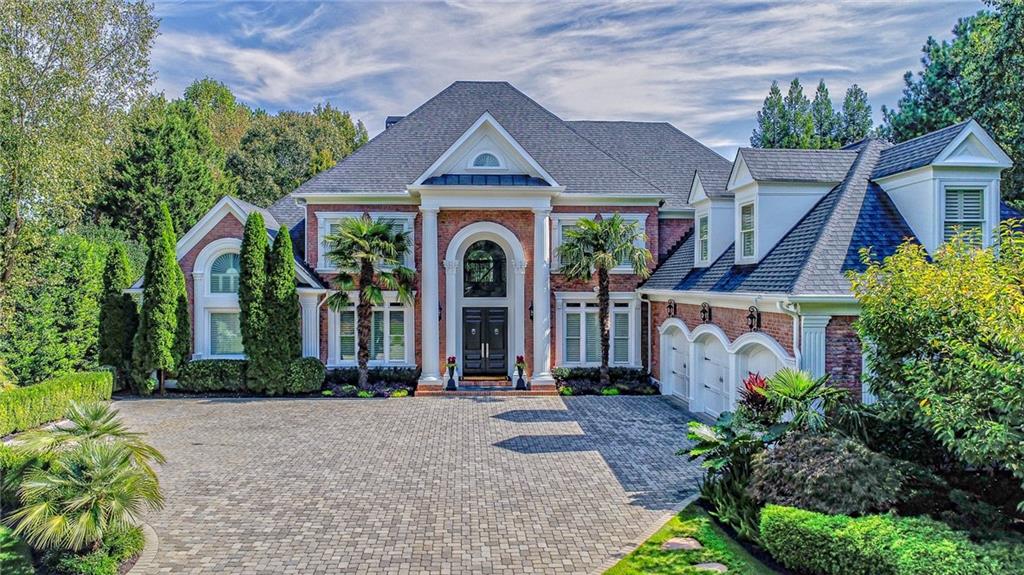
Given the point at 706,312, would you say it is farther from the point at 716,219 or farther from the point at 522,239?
the point at 522,239

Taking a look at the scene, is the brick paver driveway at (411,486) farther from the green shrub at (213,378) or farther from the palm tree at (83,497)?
the green shrub at (213,378)

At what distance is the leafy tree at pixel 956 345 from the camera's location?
652 cm

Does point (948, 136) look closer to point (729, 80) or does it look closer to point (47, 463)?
point (729, 80)

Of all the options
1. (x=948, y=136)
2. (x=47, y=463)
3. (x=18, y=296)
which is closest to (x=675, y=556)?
(x=47, y=463)

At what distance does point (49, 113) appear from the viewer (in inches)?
780

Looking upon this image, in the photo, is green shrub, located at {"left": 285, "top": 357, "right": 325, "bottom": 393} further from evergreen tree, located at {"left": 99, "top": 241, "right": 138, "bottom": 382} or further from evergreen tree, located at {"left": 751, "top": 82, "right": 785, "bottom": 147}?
evergreen tree, located at {"left": 751, "top": 82, "right": 785, "bottom": 147}

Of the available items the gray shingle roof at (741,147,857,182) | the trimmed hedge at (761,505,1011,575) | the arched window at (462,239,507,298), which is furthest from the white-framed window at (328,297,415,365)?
the trimmed hedge at (761,505,1011,575)

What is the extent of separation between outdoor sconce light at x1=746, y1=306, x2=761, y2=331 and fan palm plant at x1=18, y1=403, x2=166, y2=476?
11.5 m

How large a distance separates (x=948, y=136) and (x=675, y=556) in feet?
36.0

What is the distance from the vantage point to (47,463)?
8234mm

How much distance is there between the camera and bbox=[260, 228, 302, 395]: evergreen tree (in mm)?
19078

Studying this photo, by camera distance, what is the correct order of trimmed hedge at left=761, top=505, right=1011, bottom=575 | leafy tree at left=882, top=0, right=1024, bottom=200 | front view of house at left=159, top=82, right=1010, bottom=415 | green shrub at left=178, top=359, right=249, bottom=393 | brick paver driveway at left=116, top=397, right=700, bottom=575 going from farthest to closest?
green shrub at left=178, top=359, right=249, bottom=393, front view of house at left=159, top=82, right=1010, bottom=415, leafy tree at left=882, top=0, right=1024, bottom=200, brick paver driveway at left=116, top=397, right=700, bottom=575, trimmed hedge at left=761, top=505, right=1011, bottom=575

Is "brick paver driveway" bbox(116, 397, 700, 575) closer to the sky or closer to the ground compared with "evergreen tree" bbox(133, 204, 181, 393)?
closer to the ground

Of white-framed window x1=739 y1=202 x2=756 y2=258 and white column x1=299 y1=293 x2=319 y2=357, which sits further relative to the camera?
white column x1=299 y1=293 x2=319 y2=357
